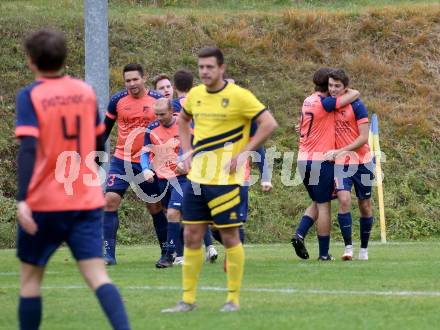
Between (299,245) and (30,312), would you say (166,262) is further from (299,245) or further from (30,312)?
(30,312)

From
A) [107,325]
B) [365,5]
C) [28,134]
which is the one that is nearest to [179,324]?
[107,325]

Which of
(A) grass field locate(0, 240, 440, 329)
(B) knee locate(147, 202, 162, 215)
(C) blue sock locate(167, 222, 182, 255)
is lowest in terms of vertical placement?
(A) grass field locate(0, 240, 440, 329)

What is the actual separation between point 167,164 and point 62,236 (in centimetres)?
672

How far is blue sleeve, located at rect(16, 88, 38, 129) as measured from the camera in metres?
6.58

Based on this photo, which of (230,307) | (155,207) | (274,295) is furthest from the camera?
(155,207)

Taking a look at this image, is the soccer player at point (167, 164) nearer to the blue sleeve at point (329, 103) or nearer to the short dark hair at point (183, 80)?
the short dark hair at point (183, 80)

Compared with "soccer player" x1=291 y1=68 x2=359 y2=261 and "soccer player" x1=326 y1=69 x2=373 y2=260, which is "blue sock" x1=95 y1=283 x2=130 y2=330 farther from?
"soccer player" x1=326 y1=69 x2=373 y2=260

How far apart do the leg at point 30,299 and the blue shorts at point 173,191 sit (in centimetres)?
614

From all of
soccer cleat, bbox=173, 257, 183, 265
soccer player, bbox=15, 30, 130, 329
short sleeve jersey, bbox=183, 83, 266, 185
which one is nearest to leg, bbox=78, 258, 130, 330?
soccer player, bbox=15, 30, 130, 329

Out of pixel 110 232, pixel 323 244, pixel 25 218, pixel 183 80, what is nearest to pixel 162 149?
pixel 183 80

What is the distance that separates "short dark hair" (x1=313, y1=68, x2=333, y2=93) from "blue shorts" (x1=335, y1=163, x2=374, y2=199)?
1.01 meters

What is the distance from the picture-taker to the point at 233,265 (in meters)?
8.78

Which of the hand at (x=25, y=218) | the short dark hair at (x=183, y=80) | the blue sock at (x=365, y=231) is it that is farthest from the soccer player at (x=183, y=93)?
the hand at (x=25, y=218)

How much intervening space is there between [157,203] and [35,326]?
6972 mm
